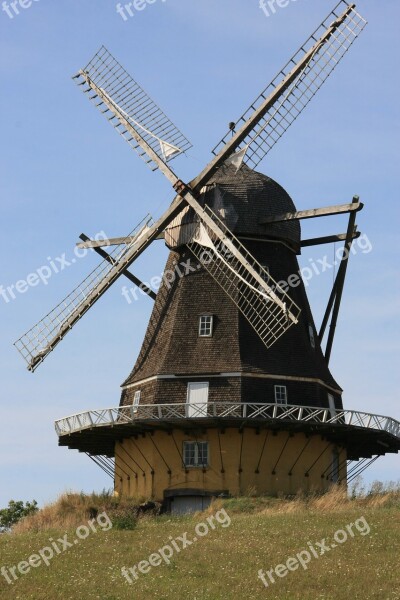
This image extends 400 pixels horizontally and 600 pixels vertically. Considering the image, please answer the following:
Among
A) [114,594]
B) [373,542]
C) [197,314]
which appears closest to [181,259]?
[197,314]

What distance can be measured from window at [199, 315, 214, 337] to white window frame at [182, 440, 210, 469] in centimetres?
354

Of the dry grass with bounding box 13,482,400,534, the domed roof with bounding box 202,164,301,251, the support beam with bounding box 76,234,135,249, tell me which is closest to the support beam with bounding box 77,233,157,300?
the support beam with bounding box 76,234,135,249

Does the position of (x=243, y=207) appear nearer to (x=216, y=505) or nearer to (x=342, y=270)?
(x=342, y=270)

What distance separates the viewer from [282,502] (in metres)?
35.2

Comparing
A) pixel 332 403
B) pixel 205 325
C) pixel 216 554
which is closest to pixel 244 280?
pixel 205 325

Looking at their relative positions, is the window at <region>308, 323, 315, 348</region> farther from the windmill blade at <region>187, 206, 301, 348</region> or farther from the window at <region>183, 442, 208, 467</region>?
the window at <region>183, 442, 208, 467</region>

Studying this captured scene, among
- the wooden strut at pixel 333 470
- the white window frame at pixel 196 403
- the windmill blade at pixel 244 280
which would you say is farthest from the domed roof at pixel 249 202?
the wooden strut at pixel 333 470

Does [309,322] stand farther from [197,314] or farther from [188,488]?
[188,488]

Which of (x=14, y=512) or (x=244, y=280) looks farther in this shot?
(x=14, y=512)

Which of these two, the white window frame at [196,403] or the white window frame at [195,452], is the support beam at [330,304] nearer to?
the white window frame at [196,403]

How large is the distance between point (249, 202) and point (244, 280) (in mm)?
3593

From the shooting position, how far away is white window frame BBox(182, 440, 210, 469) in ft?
120

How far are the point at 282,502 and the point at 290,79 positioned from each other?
13609 millimetres

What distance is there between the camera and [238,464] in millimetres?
36219
